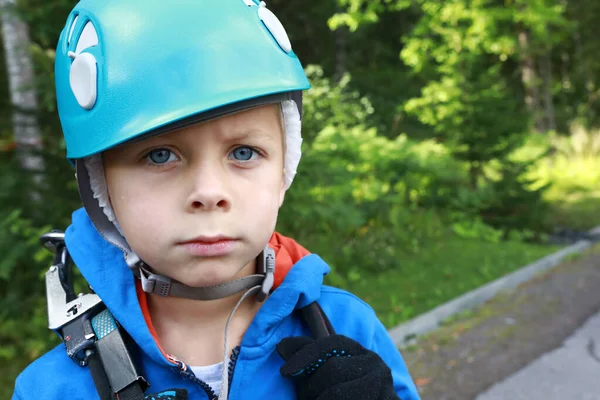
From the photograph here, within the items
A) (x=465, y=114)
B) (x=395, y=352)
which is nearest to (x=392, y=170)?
(x=465, y=114)

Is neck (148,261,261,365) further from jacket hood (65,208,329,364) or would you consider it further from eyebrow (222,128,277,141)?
eyebrow (222,128,277,141)

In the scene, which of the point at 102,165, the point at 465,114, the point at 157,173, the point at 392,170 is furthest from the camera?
the point at 465,114

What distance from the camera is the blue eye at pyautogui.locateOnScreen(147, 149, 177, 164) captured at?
3.81 feet

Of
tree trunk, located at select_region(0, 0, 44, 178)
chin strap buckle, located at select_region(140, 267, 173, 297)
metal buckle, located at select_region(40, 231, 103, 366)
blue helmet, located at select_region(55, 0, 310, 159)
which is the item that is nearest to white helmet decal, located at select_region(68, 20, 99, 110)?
blue helmet, located at select_region(55, 0, 310, 159)

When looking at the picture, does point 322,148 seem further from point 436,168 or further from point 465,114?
point 465,114

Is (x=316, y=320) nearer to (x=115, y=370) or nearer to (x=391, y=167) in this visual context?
(x=115, y=370)

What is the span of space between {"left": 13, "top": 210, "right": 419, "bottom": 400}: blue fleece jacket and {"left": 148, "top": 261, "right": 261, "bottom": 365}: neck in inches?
2.7

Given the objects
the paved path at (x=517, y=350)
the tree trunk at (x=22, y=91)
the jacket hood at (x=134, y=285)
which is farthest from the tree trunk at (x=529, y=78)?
the jacket hood at (x=134, y=285)

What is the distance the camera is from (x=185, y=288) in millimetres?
1333

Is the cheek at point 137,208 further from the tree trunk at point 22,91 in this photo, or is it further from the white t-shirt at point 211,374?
the tree trunk at point 22,91

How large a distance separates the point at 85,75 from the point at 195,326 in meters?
0.67

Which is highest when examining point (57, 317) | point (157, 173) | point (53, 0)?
point (53, 0)

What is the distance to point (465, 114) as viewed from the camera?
787 cm

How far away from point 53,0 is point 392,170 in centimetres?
487
